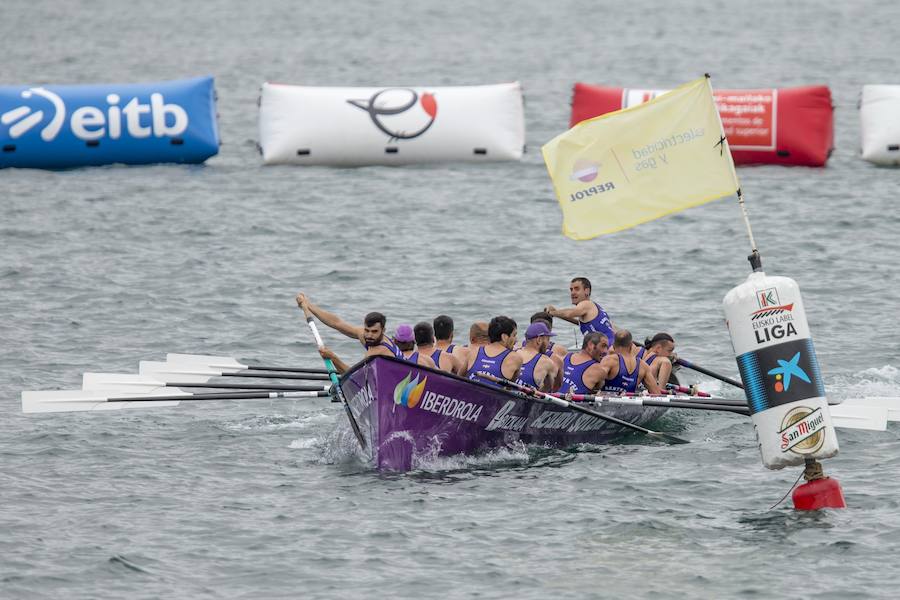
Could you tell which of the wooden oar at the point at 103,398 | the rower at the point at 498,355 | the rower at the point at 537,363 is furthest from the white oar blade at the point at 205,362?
the rower at the point at 537,363

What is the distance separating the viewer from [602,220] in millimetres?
21094

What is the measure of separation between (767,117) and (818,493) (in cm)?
2086

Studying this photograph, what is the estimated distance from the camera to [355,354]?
27.5m

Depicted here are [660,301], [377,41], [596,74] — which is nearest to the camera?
[660,301]

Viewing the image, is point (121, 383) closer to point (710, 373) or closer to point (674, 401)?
point (674, 401)

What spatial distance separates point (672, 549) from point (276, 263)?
17.6m

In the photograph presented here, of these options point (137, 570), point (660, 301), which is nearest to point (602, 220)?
point (137, 570)

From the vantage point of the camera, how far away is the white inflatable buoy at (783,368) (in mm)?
17922

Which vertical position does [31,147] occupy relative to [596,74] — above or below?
below

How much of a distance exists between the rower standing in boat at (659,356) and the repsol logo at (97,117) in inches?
707

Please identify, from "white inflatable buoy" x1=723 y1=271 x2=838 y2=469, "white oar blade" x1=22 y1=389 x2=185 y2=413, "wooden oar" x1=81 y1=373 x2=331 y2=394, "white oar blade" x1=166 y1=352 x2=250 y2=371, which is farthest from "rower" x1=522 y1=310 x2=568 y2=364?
"white oar blade" x1=22 y1=389 x2=185 y2=413

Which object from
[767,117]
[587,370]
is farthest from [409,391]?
[767,117]

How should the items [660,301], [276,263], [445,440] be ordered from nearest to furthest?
[445,440]
[660,301]
[276,263]

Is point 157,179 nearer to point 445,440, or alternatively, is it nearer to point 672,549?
point 445,440
